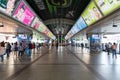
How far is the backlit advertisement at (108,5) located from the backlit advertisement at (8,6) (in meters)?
6.54

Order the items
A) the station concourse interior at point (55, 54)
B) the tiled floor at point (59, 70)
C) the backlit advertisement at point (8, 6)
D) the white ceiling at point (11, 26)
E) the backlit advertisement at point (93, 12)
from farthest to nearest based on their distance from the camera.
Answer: the backlit advertisement at point (93, 12) → the white ceiling at point (11, 26) → the backlit advertisement at point (8, 6) → the station concourse interior at point (55, 54) → the tiled floor at point (59, 70)

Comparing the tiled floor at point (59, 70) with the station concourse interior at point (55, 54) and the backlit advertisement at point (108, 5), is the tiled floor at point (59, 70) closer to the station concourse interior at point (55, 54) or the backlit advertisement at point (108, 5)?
the station concourse interior at point (55, 54)

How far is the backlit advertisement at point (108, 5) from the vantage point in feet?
48.8

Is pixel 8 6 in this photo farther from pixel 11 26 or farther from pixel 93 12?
pixel 11 26

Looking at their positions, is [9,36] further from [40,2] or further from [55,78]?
[55,78]

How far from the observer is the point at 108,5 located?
54.4ft

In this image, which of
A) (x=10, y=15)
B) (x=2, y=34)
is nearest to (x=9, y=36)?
(x=2, y=34)

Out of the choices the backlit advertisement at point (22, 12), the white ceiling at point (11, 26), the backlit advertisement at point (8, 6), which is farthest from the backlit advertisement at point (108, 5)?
the white ceiling at point (11, 26)

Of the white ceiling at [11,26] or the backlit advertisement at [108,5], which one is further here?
the white ceiling at [11,26]

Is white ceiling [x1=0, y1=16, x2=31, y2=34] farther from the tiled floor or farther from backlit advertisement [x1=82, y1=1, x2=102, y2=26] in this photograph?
backlit advertisement [x1=82, y1=1, x2=102, y2=26]

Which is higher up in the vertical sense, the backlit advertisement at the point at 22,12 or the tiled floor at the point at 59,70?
the backlit advertisement at the point at 22,12

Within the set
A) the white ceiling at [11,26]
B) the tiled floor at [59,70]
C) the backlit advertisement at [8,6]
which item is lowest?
the tiled floor at [59,70]

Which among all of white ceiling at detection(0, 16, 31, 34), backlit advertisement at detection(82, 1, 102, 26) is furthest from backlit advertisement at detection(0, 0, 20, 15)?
backlit advertisement at detection(82, 1, 102, 26)

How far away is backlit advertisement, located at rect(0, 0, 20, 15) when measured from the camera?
544 inches
